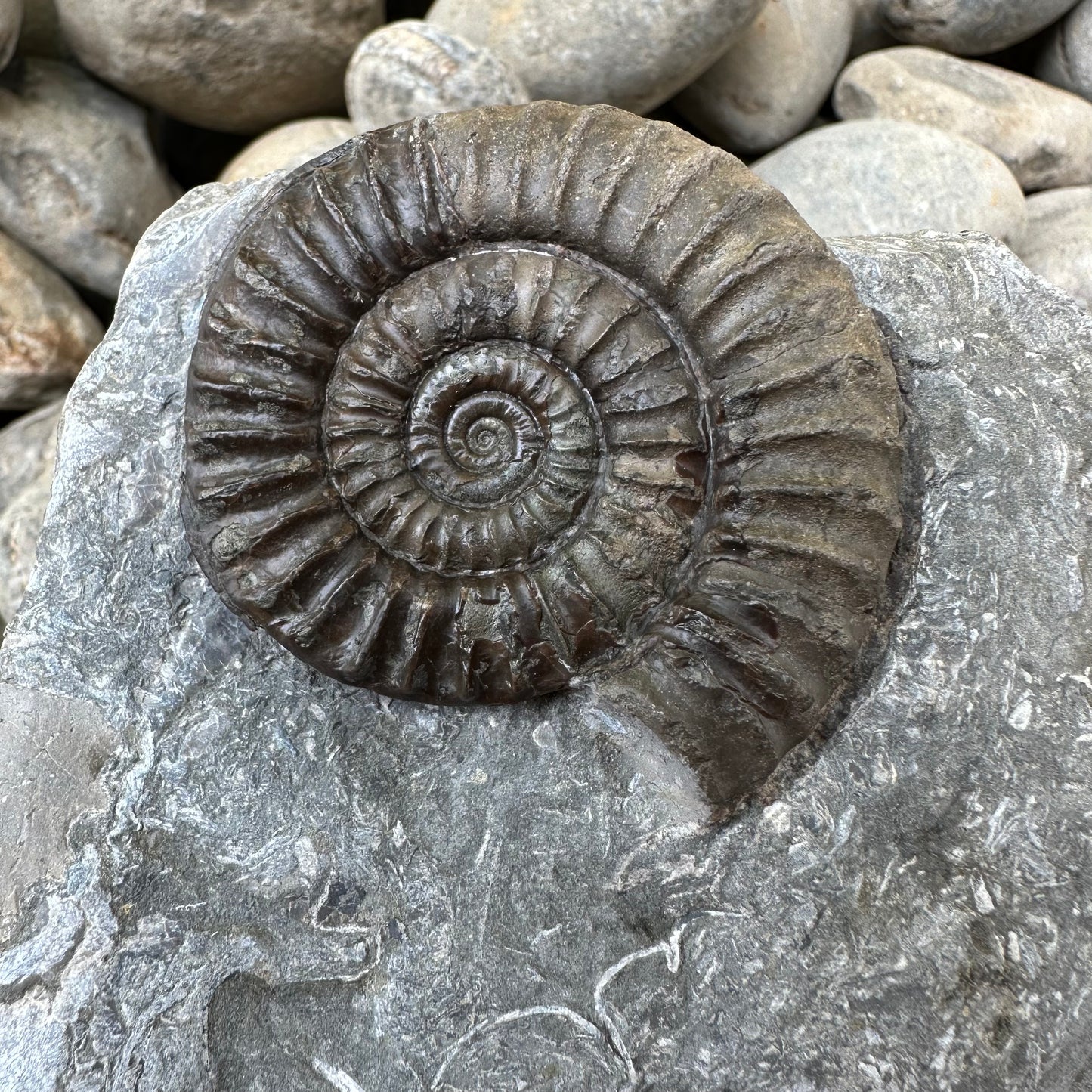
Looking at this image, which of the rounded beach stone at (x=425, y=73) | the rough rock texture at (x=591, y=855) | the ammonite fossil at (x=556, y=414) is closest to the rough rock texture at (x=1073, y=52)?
the rough rock texture at (x=591, y=855)

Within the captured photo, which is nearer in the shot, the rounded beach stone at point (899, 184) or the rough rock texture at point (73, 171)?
the rounded beach stone at point (899, 184)

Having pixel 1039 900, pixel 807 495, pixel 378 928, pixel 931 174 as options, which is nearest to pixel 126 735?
pixel 378 928

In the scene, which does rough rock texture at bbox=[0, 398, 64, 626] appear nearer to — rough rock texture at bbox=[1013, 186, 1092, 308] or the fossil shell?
the fossil shell

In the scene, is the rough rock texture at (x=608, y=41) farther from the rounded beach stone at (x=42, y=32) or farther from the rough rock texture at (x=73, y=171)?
the rounded beach stone at (x=42, y=32)

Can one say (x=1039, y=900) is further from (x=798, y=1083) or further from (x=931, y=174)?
(x=931, y=174)

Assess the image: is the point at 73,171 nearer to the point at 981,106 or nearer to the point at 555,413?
the point at 555,413

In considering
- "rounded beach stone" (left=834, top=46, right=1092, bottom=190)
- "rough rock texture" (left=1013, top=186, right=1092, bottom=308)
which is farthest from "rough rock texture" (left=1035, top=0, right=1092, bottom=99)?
"rough rock texture" (left=1013, top=186, right=1092, bottom=308)

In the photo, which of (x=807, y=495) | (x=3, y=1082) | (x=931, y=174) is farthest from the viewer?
(x=931, y=174)

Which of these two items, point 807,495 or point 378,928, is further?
point 378,928
